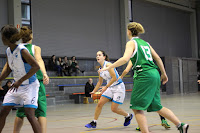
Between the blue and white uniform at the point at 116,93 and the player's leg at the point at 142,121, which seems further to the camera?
the blue and white uniform at the point at 116,93

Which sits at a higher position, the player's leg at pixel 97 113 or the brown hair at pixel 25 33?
the brown hair at pixel 25 33

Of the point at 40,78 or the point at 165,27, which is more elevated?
the point at 165,27

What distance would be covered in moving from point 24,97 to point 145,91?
1431 mm

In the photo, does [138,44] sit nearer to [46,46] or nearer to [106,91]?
[106,91]

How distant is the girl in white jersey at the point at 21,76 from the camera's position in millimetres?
3344

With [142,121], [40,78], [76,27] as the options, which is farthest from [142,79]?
[76,27]

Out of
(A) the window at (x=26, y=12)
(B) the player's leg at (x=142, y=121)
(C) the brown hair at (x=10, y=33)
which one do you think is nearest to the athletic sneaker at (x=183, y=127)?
(B) the player's leg at (x=142, y=121)

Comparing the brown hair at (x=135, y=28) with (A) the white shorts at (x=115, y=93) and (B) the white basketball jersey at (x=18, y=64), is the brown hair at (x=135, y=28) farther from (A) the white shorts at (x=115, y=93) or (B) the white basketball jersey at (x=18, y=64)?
(A) the white shorts at (x=115, y=93)

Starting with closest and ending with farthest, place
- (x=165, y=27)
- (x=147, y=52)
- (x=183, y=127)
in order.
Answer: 1. (x=147, y=52)
2. (x=183, y=127)
3. (x=165, y=27)

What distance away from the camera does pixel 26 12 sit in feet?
59.1

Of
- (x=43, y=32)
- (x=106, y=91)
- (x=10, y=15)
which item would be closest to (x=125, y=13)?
(x=43, y=32)

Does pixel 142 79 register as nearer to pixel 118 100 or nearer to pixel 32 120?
pixel 32 120

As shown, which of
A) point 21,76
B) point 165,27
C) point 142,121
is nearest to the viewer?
point 21,76

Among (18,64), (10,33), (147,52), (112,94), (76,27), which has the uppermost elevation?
(76,27)
